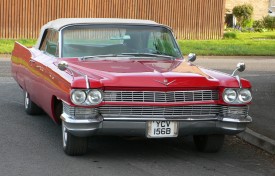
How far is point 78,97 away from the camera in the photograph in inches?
271

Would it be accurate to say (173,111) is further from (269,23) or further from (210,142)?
(269,23)

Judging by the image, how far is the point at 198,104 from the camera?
7117mm

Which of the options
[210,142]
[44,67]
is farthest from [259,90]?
[44,67]

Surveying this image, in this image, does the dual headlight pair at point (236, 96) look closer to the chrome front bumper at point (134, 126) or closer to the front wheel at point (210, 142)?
the chrome front bumper at point (134, 126)

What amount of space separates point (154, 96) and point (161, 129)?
0.36 meters

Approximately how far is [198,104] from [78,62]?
66.4 inches

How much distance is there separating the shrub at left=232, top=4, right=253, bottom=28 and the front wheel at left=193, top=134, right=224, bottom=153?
3640 centimetres

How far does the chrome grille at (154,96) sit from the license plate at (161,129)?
0.24 m

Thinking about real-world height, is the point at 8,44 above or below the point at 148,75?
below

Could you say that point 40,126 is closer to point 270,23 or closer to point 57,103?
point 57,103

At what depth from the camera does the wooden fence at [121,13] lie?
26703mm

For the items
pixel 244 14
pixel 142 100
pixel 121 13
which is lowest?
pixel 142 100

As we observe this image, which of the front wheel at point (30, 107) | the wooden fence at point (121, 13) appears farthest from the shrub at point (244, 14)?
the front wheel at point (30, 107)

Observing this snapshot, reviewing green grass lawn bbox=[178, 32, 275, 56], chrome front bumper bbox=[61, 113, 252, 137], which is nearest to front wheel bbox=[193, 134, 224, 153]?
chrome front bumper bbox=[61, 113, 252, 137]
